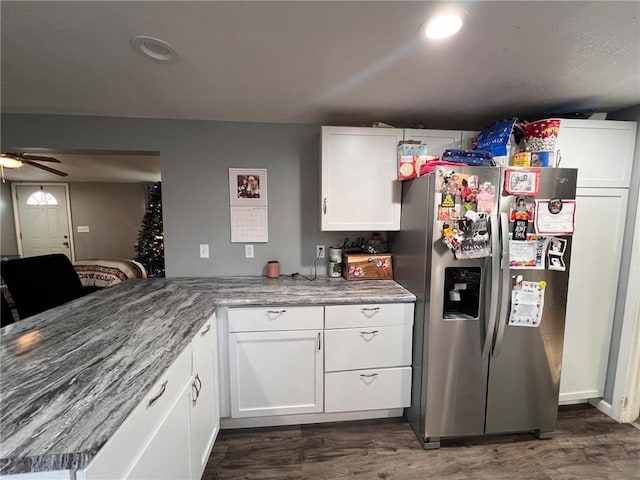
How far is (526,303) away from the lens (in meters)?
1.57

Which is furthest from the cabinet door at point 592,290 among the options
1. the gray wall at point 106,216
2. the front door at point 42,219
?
the front door at point 42,219

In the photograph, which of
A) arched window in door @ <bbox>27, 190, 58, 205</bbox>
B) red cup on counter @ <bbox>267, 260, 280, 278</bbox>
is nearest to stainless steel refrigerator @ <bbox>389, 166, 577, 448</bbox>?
red cup on counter @ <bbox>267, 260, 280, 278</bbox>

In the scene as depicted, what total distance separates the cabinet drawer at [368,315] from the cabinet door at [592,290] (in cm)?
121

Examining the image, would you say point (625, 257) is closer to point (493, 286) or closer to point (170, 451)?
point (493, 286)

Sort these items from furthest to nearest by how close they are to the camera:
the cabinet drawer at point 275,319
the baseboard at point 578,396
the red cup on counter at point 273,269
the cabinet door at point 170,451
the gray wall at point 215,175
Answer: the red cup on counter at point 273,269 → the gray wall at point 215,175 → the baseboard at point 578,396 → the cabinet drawer at point 275,319 → the cabinet door at point 170,451

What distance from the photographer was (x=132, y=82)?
150 cm

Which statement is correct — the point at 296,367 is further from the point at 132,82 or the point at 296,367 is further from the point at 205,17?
the point at 132,82

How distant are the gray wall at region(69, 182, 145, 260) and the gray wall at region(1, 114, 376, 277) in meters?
→ 4.92

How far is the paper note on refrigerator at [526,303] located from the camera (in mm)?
1560

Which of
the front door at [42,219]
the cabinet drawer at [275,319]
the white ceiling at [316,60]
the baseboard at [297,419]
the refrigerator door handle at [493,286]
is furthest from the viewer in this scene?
the front door at [42,219]

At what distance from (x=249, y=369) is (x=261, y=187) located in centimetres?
137

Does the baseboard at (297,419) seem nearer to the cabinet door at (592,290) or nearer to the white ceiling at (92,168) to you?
the cabinet door at (592,290)

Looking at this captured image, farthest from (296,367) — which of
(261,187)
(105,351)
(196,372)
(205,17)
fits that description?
(205,17)

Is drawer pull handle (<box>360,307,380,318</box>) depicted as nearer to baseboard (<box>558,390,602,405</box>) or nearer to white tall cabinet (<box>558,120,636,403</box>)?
white tall cabinet (<box>558,120,636,403</box>)
